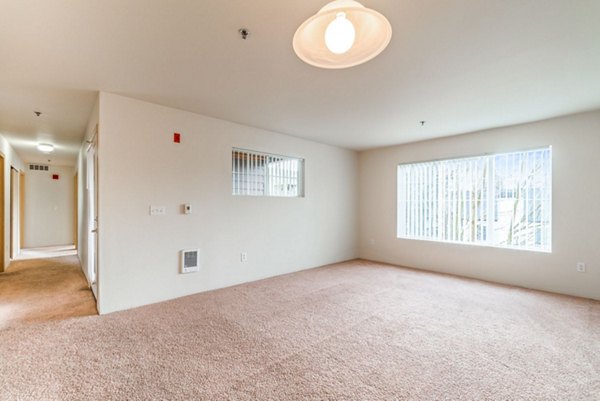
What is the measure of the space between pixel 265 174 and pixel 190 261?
6.03ft

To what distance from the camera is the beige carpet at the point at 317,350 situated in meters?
1.79

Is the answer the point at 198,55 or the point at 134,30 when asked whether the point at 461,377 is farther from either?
the point at 134,30

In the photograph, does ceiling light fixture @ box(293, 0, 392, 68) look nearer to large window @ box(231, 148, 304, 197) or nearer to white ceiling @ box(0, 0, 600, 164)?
white ceiling @ box(0, 0, 600, 164)

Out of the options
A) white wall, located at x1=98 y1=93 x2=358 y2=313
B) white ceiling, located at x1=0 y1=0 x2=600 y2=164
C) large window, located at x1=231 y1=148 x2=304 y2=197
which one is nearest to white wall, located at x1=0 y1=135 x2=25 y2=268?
white ceiling, located at x1=0 y1=0 x2=600 y2=164

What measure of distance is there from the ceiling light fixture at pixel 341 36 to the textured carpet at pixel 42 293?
3.57m

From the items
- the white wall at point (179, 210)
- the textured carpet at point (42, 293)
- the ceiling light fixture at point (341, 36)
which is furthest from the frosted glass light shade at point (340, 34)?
the textured carpet at point (42, 293)

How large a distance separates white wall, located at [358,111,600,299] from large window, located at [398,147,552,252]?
0.43 feet

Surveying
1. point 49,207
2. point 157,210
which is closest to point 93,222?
point 157,210

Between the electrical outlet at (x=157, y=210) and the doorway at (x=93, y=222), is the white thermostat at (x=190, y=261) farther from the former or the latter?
the doorway at (x=93, y=222)

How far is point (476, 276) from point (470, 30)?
13.1 feet

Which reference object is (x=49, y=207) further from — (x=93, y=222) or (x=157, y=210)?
(x=157, y=210)

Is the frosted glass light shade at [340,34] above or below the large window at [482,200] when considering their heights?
above

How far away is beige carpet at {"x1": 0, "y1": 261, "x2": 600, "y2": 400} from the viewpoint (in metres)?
1.79

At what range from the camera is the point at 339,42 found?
1.37 meters
